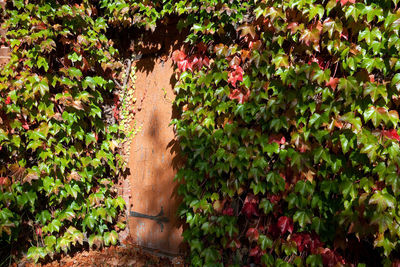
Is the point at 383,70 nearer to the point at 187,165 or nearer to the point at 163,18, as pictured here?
the point at 187,165

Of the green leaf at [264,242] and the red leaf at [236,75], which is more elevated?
the red leaf at [236,75]

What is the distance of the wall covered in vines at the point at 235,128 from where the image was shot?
1932 millimetres

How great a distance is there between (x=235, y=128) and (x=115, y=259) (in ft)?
6.19

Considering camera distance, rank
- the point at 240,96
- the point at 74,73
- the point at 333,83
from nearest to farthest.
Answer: the point at 333,83, the point at 240,96, the point at 74,73

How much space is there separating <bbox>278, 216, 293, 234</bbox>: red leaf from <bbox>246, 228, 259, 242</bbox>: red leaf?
0.70 feet

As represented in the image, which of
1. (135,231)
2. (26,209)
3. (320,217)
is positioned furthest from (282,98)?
(26,209)

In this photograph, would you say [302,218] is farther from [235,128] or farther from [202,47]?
[202,47]

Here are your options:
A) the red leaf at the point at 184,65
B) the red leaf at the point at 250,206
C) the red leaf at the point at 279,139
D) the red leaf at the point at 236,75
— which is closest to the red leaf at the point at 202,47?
the red leaf at the point at 184,65

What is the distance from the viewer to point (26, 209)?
2891mm

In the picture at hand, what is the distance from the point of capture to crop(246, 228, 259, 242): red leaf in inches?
93.0

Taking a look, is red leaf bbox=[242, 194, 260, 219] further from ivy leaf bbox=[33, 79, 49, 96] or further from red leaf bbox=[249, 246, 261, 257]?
ivy leaf bbox=[33, 79, 49, 96]

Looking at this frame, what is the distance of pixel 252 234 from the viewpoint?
237cm

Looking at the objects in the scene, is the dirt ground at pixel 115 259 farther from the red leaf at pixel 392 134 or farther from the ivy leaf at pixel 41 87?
the red leaf at pixel 392 134

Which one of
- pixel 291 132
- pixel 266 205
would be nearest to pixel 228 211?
pixel 266 205
